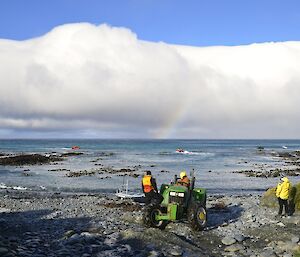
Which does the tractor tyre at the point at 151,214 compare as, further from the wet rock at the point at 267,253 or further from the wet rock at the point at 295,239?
the wet rock at the point at 295,239

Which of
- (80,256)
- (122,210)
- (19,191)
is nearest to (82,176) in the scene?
(19,191)

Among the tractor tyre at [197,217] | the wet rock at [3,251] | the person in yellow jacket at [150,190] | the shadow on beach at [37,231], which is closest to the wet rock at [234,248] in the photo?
the tractor tyre at [197,217]

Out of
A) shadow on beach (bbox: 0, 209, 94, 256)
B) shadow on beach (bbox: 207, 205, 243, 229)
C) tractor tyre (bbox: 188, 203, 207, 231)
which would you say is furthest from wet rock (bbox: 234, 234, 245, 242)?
shadow on beach (bbox: 0, 209, 94, 256)

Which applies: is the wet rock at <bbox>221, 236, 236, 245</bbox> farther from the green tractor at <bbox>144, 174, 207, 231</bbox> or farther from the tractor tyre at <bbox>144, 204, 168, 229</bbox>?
the tractor tyre at <bbox>144, 204, 168, 229</bbox>

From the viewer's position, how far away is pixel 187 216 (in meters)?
16.4

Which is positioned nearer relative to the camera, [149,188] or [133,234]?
[133,234]

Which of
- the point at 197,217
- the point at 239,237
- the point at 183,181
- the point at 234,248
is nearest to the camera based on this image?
the point at 234,248

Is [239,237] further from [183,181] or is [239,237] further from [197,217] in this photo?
[183,181]

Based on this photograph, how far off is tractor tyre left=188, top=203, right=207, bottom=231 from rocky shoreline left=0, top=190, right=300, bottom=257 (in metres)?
0.29

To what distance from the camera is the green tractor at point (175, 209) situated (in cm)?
1602

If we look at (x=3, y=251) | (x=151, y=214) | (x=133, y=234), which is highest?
(x=151, y=214)

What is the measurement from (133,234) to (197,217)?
121 inches

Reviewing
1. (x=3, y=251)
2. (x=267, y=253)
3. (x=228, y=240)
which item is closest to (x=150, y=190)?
(x=228, y=240)

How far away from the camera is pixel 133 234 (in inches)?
581
